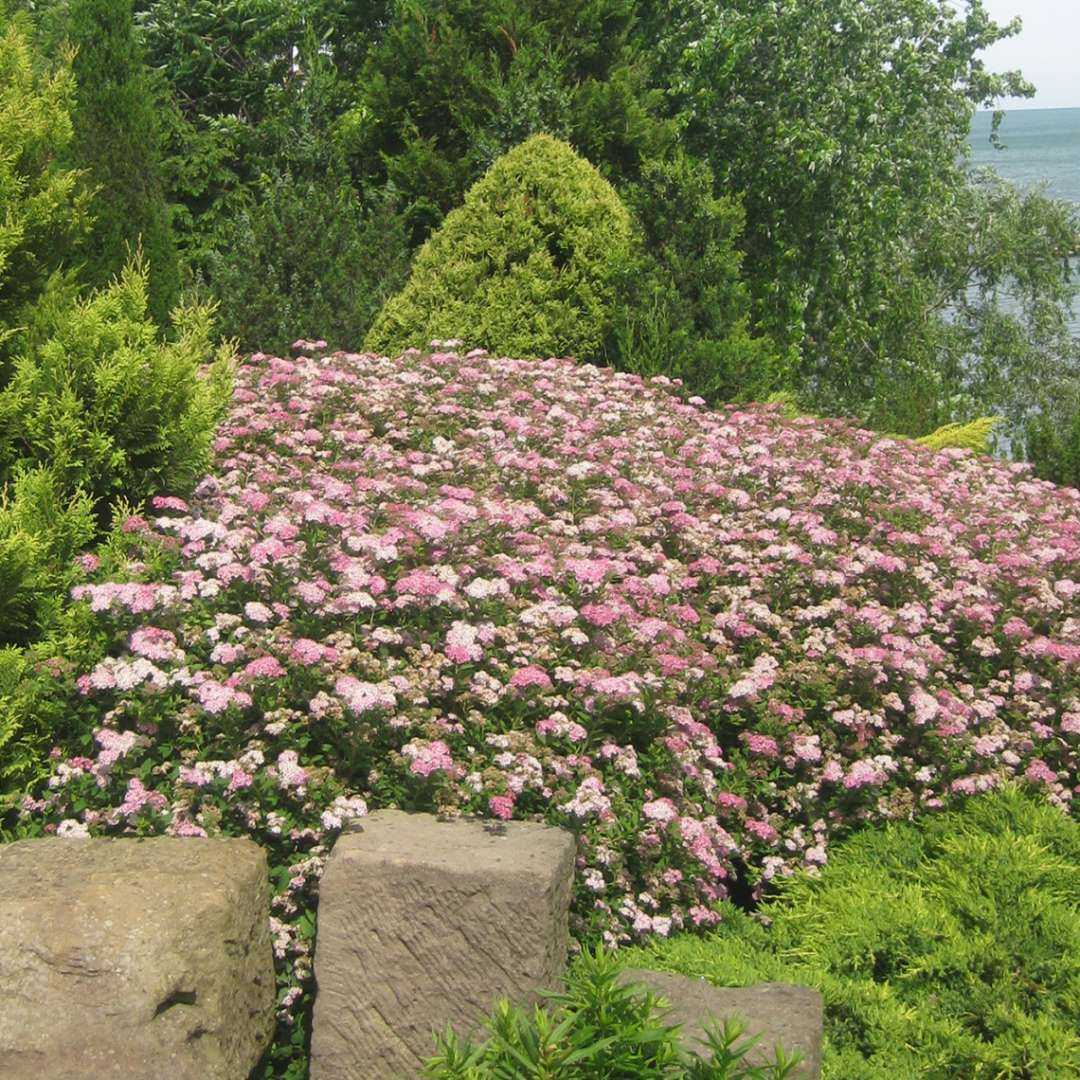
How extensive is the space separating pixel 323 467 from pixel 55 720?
1719mm

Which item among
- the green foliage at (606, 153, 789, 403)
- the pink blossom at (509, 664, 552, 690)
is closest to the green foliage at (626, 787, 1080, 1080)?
the pink blossom at (509, 664, 552, 690)

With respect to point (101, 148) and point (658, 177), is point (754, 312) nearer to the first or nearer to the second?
point (658, 177)

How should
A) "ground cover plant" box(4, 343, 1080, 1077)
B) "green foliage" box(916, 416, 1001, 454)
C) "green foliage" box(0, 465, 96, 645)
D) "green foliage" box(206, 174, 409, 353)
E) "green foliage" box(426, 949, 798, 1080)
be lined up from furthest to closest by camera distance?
"green foliage" box(206, 174, 409, 353) < "green foliage" box(916, 416, 1001, 454) < "green foliage" box(0, 465, 96, 645) < "ground cover plant" box(4, 343, 1080, 1077) < "green foliage" box(426, 949, 798, 1080)

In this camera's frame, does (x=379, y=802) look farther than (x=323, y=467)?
No

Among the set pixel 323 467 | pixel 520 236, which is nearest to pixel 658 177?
pixel 520 236

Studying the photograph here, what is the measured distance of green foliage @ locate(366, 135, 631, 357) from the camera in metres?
8.36

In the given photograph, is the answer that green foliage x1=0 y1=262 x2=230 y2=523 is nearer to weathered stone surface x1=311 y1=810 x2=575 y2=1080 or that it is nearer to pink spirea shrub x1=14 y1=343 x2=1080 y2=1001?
pink spirea shrub x1=14 y1=343 x2=1080 y2=1001

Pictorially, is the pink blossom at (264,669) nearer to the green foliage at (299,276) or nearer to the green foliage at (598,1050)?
the green foliage at (598,1050)

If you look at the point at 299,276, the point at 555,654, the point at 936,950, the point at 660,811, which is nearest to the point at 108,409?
the point at 555,654

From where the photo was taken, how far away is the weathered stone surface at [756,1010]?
9.05 ft

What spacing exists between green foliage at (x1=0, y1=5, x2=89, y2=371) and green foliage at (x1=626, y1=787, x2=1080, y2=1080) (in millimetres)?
3391

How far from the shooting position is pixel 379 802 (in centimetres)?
362

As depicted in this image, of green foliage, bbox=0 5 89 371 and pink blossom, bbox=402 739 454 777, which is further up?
green foliage, bbox=0 5 89 371

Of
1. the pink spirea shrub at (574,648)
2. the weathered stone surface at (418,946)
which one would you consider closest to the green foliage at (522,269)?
the pink spirea shrub at (574,648)
